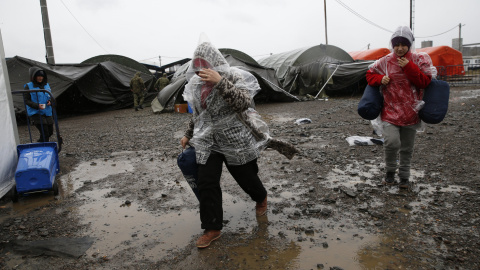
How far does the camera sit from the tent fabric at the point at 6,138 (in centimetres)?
402

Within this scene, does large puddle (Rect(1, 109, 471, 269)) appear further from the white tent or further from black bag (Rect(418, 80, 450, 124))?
black bag (Rect(418, 80, 450, 124))

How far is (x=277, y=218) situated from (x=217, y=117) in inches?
46.1

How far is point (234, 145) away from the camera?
9.35ft

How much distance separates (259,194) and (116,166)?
129 inches

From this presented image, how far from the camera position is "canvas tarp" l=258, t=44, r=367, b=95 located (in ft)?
53.9

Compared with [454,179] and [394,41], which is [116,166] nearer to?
[394,41]

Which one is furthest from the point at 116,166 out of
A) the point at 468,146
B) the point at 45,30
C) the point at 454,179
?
the point at 45,30

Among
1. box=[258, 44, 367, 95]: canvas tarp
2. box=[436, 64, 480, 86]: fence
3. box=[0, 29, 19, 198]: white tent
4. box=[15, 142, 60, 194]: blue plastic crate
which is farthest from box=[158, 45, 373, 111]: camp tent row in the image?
box=[15, 142, 60, 194]: blue plastic crate

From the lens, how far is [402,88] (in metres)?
3.51

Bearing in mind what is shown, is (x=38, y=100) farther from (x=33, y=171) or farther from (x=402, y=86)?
(x=402, y=86)

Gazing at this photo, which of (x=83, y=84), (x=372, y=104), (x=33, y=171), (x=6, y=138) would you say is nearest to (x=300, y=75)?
(x=83, y=84)

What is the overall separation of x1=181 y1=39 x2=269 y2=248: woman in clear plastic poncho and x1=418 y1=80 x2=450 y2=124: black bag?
5.85ft

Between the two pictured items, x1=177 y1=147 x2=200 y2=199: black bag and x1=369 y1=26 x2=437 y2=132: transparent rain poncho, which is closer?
x1=177 y1=147 x2=200 y2=199: black bag

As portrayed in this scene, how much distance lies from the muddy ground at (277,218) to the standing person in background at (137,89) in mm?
10235
